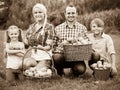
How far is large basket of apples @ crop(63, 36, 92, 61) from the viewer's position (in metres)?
4.99

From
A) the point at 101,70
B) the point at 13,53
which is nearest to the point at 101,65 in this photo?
the point at 101,70

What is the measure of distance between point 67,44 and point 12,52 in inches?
30.1

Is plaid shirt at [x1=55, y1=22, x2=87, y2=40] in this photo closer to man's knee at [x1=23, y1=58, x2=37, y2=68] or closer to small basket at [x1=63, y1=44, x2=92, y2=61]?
small basket at [x1=63, y1=44, x2=92, y2=61]

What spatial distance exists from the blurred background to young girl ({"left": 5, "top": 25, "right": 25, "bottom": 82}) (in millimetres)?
5942

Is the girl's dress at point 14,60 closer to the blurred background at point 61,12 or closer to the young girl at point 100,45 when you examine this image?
the young girl at point 100,45

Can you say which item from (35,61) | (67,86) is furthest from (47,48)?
(67,86)

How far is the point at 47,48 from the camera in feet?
17.0

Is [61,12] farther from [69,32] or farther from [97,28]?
[97,28]

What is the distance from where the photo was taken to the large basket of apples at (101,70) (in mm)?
5137

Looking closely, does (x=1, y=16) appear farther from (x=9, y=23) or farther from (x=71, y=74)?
(x=71, y=74)

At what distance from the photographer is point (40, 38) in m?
5.30

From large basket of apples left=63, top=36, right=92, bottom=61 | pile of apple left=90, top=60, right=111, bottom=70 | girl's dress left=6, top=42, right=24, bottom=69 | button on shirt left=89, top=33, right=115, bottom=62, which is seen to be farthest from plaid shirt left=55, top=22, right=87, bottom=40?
girl's dress left=6, top=42, right=24, bottom=69

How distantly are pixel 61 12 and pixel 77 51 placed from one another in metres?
6.79

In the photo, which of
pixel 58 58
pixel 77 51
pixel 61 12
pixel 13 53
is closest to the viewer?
pixel 77 51
